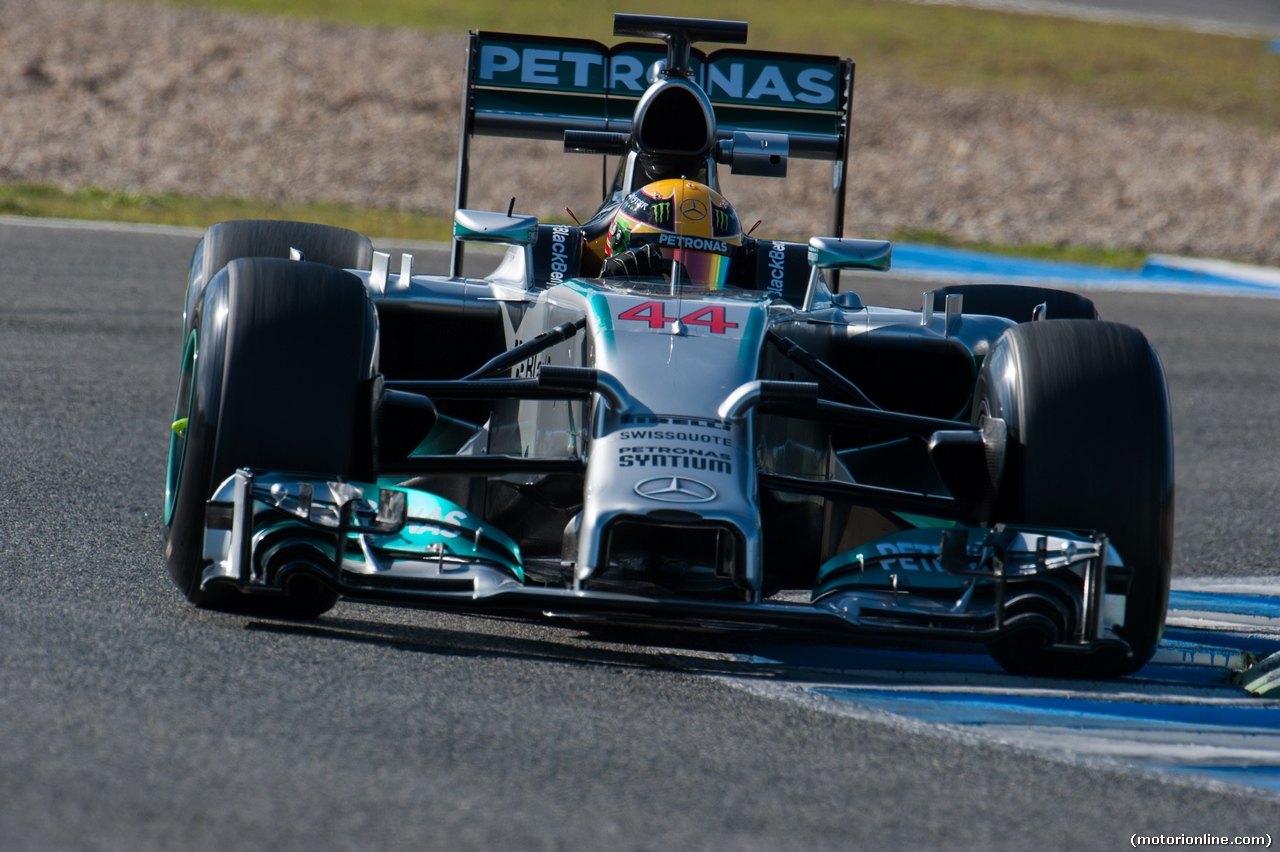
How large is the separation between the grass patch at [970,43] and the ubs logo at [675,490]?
61.9 ft

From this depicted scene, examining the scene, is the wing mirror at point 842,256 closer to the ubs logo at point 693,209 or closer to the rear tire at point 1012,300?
the ubs logo at point 693,209

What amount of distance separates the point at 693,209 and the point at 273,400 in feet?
6.40

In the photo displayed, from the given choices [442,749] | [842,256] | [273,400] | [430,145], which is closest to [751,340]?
[842,256]

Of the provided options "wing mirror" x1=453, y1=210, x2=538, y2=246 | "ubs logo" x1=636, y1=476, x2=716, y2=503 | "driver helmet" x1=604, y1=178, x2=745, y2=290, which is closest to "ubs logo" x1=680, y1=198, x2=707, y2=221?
"driver helmet" x1=604, y1=178, x2=745, y2=290

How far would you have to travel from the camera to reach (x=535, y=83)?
23.7ft

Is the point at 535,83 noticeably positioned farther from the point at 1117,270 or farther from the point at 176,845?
the point at 1117,270

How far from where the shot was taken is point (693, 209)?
5.55 meters

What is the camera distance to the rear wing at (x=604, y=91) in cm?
718

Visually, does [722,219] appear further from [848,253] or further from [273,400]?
[273,400]

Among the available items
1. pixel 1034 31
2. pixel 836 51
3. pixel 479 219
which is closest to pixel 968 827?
pixel 479 219

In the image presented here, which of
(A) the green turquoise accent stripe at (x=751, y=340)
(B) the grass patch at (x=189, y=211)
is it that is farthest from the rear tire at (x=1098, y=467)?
(B) the grass patch at (x=189, y=211)

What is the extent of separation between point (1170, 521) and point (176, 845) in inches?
107

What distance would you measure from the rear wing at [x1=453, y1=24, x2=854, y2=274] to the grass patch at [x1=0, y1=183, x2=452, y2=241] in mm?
6450

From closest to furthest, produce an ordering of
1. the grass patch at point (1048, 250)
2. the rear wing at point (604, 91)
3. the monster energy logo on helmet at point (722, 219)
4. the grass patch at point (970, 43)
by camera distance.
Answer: the monster energy logo on helmet at point (722, 219) < the rear wing at point (604, 91) < the grass patch at point (1048, 250) < the grass patch at point (970, 43)
